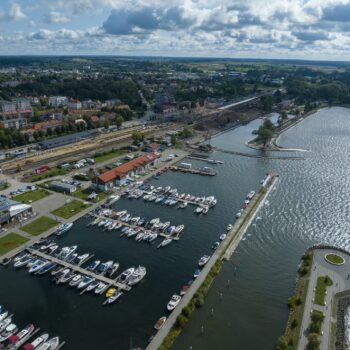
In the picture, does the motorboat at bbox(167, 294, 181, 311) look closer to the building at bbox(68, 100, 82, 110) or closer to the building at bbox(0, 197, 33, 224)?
the building at bbox(0, 197, 33, 224)

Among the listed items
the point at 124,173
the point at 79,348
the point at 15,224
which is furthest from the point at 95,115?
the point at 79,348

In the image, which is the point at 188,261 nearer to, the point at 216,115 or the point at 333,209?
the point at 333,209

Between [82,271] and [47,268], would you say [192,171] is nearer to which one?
[82,271]

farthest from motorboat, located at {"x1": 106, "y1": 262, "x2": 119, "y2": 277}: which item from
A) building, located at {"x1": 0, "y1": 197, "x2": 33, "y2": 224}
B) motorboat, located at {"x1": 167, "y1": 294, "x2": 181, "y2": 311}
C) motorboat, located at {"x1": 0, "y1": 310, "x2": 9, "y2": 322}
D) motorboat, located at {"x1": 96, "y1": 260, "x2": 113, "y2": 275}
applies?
building, located at {"x1": 0, "y1": 197, "x2": 33, "y2": 224}

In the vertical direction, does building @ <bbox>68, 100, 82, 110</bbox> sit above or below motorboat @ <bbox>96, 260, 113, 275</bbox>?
above

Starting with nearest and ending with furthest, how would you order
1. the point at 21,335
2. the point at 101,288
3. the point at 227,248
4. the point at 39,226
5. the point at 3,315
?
the point at 21,335, the point at 3,315, the point at 101,288, the point at 227,248, the point at 39,226

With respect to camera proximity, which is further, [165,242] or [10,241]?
[165,242]

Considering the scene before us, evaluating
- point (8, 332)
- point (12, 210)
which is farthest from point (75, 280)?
point (12, 210)
